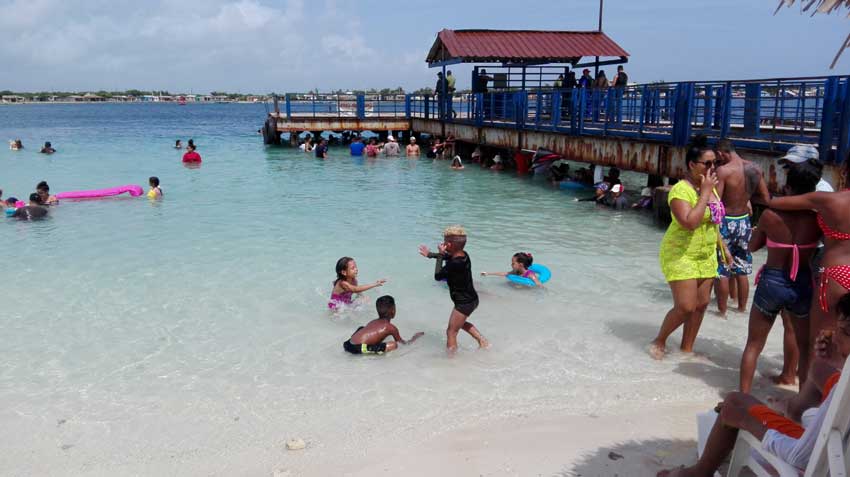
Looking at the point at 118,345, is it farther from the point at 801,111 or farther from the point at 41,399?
the point at 801,111

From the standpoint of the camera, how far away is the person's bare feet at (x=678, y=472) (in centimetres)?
330

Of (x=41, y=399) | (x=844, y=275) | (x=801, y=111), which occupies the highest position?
(x=801, y=111)

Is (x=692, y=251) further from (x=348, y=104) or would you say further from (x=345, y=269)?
(x=348, y=104)

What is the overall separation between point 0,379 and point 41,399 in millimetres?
725

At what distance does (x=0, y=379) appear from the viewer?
560 cm

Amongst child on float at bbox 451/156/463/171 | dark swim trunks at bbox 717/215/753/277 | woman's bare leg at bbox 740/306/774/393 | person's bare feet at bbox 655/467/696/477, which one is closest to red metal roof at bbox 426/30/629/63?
child on float at bbox 451/156/463/171

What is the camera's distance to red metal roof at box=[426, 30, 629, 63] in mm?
21938

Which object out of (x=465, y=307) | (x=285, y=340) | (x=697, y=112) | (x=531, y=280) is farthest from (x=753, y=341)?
(x=697, y=112)

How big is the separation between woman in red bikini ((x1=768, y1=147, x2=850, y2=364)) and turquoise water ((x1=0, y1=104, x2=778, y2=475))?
1.41 metres

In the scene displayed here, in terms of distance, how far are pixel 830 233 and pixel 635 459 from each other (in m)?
1.76

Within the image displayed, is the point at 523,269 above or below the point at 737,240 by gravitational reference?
below

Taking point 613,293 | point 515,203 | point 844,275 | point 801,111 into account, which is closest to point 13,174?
point 515,203

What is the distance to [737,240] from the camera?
5.91 meters

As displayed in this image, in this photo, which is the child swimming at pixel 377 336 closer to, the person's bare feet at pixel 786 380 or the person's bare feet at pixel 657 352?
the person's bare feet at pixel 657 352
